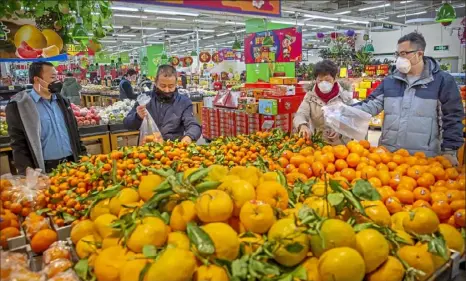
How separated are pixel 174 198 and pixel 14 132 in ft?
7.44

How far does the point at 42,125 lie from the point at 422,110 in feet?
10.4

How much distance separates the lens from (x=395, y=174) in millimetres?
1992

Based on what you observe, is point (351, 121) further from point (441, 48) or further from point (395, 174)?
→ point (441, 48)

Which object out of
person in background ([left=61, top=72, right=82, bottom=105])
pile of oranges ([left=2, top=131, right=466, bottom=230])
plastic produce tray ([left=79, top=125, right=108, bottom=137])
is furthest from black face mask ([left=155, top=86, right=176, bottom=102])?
person in background ([left=61, top=72, right=82, bottom=105])

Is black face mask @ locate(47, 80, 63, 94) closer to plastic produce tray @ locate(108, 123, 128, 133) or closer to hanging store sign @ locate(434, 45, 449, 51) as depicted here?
plastic produce tray @ locate(108, 123, 128, 133)

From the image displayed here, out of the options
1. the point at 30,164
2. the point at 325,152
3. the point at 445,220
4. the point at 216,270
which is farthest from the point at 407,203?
the point at 30,164

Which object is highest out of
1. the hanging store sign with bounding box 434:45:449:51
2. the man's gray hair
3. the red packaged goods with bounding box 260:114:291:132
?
the hanging store sign with bounding box 434:45:449:51

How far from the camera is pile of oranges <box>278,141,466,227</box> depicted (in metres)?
1.67

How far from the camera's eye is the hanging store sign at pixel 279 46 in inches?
386

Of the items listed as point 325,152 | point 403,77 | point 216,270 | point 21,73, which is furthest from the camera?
point 21,73

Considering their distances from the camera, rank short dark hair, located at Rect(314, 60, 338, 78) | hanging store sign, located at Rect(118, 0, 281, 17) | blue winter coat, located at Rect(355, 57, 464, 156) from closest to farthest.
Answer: hanging store sign, located at Rect(118, 0, 281, 17) < blue winter coat, located at Rect(355, 57, 464, 156) < short dark hair, located at Rect(314, 60, 338, 78)

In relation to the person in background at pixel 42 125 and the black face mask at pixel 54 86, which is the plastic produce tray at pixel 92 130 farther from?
the black face mask at pixel 54 86

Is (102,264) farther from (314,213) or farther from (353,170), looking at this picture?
(353,170)

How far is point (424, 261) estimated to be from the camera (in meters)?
1.35
